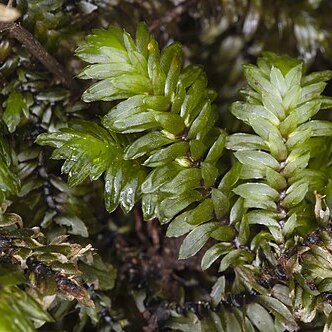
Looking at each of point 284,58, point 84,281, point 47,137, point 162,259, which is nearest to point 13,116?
point 47,137

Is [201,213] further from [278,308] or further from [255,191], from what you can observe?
[278,308]

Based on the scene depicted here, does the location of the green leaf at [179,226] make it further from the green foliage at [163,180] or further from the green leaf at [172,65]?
the green leaf at [172,65]

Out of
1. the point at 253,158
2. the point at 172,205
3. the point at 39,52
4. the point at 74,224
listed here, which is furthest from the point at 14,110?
the point at 253,158

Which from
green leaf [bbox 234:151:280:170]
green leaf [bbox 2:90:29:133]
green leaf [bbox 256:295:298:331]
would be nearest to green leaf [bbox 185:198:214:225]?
green leaf [bbox 234:151:280:170]

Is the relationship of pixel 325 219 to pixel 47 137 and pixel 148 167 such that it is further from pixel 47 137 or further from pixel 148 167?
pixel 47 137

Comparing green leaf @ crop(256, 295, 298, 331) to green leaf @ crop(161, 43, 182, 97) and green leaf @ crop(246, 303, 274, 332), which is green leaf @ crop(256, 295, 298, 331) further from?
green leaf @ crop(161, 43, 182, 97)
